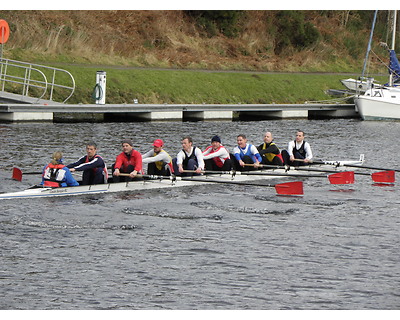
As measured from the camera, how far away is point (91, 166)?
71.2ft

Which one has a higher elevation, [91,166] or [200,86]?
[200,86]

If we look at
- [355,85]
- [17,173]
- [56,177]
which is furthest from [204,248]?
[355,85]

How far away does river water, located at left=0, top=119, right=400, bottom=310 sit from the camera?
1408cm

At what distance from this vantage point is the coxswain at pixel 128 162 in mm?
22375

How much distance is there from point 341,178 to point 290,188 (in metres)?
2.83

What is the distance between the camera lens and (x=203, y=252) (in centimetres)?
1683

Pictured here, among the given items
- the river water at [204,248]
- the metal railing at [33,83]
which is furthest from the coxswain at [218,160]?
the metal railing at [33,83]

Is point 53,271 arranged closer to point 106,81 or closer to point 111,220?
point 111,220

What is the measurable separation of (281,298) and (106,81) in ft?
104

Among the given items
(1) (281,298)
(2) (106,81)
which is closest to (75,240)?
(1) (281,298)

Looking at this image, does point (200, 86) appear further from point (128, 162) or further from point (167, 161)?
point (128, 162)

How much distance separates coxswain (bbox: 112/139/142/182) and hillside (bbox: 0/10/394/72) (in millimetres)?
23408

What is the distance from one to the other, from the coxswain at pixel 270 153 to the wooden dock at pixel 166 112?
14.8m

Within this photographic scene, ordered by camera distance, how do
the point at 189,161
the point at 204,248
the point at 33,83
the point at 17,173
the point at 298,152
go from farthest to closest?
the point at 33,83, the point at 298,152, the point at 189,161, the point at 17,173, the point at 204,248
